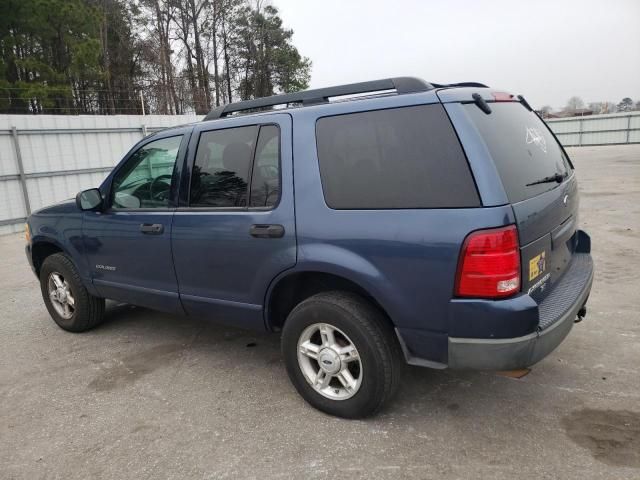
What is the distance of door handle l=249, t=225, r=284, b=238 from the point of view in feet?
9.56

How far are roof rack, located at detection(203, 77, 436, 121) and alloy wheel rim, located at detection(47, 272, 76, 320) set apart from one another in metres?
2.22

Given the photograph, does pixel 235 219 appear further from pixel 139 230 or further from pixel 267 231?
pixel 139 230

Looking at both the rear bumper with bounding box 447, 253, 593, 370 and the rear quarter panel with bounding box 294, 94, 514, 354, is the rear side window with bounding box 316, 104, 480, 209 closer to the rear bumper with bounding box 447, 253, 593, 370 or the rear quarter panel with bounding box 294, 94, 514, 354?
the rear quarter panel with bounding box 294, 94, 514, 354

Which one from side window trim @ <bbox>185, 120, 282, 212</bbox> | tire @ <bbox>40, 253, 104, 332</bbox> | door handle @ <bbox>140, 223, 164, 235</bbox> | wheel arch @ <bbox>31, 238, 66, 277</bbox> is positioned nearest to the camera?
side window trim @ <bbox>185, 120, 282, 212</bbox>

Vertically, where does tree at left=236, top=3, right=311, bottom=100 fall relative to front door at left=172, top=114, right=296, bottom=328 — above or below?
above

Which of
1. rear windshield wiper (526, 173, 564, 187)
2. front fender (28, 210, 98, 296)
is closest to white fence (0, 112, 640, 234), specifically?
front fender (28, 210, 98, 296)

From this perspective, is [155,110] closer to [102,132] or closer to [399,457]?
Answer: [102,132]

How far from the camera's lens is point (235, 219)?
3.12 m

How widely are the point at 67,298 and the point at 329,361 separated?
294 centimetres

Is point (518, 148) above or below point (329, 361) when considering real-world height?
above

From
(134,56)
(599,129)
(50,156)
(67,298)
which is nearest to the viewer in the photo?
(67,298)

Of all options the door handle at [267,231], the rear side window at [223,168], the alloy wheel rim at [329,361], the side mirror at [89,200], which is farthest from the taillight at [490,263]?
the side mirror at [89,200]

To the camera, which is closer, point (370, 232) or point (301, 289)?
point (370, 232)

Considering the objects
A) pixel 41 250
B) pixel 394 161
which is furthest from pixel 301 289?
pixel 41 250
